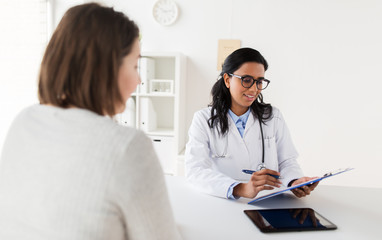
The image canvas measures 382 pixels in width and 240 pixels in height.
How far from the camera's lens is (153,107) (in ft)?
10.3

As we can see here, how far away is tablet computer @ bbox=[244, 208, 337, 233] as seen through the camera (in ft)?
3.27

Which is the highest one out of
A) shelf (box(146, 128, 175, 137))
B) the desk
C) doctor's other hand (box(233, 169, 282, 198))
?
doctor's other hand (box(233, 169, 282, 198))

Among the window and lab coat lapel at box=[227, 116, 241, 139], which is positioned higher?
the window

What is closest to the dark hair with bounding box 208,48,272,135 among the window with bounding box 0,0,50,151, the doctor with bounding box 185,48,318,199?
the doctor with bounding box 185,48,318,199

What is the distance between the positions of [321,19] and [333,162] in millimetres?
1401

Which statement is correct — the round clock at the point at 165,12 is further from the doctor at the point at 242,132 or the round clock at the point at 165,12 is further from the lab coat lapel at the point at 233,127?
the lab coat lapel at the point at 233,127

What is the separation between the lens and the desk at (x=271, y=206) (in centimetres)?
98

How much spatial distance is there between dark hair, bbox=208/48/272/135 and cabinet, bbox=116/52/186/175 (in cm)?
105

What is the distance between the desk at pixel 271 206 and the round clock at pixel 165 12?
205 centimetres

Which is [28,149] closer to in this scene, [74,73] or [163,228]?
[74,73]

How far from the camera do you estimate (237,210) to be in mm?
1166

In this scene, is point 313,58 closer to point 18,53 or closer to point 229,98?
point 229,98

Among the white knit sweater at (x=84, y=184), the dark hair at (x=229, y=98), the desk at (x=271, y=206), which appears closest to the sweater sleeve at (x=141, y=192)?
the white knit sweater at (x=84, y=184)

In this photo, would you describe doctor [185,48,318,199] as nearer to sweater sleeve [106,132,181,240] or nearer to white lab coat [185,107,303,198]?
white lab coat [185,107,303,198]
